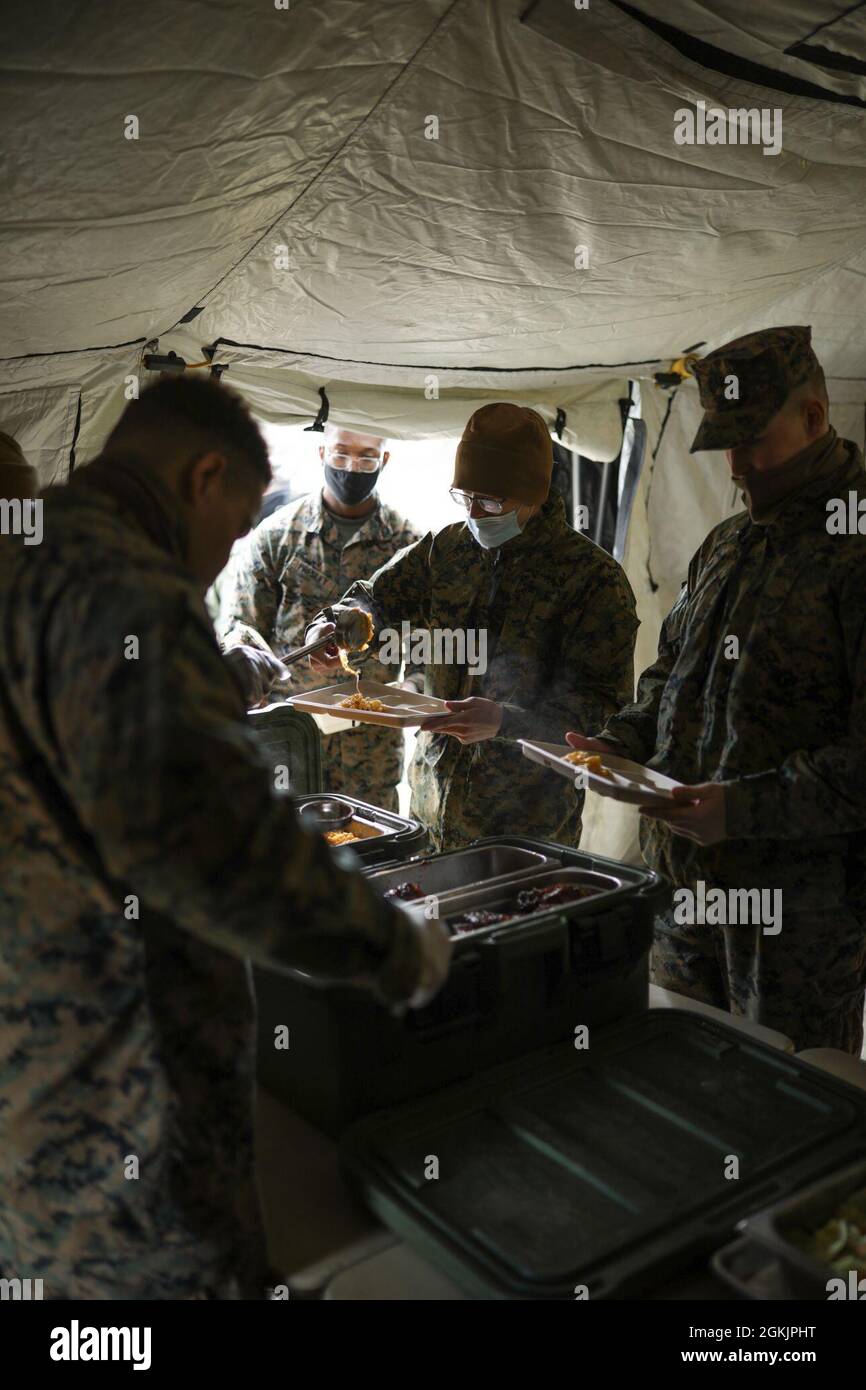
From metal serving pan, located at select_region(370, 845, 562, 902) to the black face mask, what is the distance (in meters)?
2.38

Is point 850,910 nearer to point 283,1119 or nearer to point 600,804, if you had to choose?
point 283,1119

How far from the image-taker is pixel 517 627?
9.80ft

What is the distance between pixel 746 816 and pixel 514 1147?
0.84m

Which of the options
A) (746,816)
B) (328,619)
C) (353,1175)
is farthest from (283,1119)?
(328,619)

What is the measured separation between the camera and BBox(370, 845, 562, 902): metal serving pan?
6.48 feet

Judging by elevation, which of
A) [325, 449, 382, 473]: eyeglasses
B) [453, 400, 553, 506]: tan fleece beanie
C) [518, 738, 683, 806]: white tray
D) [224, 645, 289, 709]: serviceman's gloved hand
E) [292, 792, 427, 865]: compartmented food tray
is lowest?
[292, 792, 427, 865]: compartmented food tray

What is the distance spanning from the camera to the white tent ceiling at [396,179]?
1.69m

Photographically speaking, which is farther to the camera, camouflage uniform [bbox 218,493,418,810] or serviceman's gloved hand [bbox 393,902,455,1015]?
camouflage uniform [bbox 218,493,418,810]

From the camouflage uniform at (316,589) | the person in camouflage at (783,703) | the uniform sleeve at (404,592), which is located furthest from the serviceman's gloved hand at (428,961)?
the camouflage uniform at (316,589)

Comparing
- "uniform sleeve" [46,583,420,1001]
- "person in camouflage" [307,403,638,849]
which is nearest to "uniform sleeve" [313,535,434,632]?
"person in camouflage" [307,403,638,849]

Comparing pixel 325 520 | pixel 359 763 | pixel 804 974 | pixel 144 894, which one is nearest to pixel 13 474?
pixel 325 520

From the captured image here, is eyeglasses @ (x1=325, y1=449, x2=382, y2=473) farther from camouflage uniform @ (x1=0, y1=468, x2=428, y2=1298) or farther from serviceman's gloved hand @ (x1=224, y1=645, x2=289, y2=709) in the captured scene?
camouflage uniform @ (x1=0, y1=468, x2=428, y2=1298)

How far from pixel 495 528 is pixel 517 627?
1.03 feet

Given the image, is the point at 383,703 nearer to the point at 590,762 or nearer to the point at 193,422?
the point at 590,762
